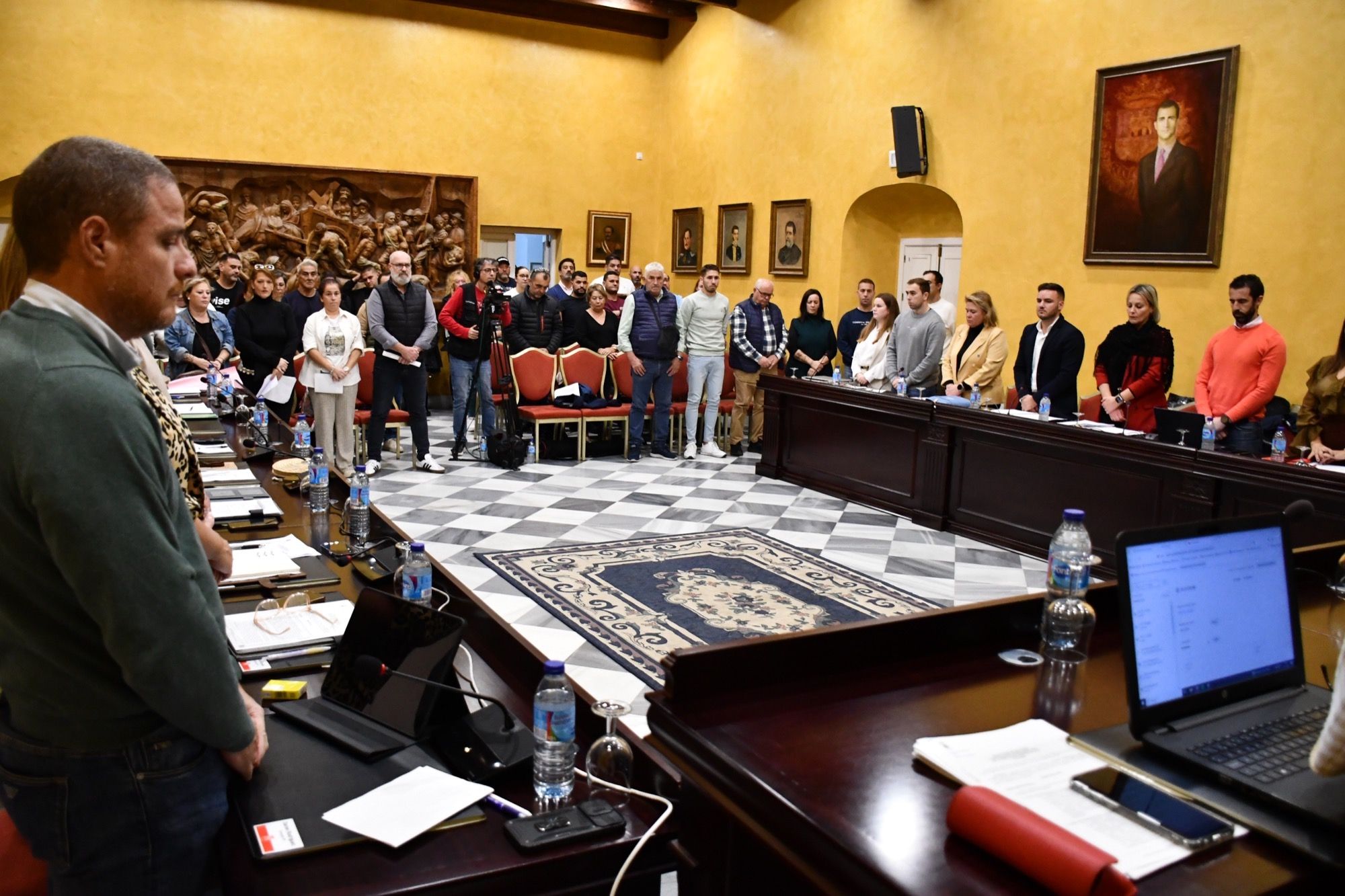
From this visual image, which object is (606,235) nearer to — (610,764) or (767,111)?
(767,111)

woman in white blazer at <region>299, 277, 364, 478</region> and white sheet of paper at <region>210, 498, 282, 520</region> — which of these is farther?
woman in white blazer at <region>299, 277, 364, 478</region>

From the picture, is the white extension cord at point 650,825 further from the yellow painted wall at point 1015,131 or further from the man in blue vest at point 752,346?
the man in blue vest at point 752,346

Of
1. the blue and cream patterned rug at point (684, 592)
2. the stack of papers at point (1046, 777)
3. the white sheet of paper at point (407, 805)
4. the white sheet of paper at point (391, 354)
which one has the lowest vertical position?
the blue and cream patterned rug at point (684, 592)

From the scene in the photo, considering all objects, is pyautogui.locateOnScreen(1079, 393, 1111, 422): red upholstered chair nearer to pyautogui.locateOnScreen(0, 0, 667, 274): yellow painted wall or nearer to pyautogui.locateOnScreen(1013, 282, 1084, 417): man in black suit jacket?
pyautogui.locateOnScreen(1013, 282, 1084, 417): man in black suit jacket

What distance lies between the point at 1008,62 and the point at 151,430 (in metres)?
8.60

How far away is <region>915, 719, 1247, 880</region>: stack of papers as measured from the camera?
1.28m

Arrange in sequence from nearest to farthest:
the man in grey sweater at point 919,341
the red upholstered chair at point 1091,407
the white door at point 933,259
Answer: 1. the red upholstered chair at point 1091,407
2. the man in grey sweater at point 919,341
3. the white door at point 933,259

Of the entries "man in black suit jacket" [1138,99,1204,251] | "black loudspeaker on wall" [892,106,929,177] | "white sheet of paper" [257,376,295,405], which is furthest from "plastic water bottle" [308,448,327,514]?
"black loudspeaker on wall" [892,106,929,177]

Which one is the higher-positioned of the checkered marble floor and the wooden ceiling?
the wooden ceiling

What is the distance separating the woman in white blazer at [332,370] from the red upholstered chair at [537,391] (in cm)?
157

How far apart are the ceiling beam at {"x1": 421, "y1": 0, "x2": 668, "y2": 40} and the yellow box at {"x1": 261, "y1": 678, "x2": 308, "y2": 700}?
1134 centimetres

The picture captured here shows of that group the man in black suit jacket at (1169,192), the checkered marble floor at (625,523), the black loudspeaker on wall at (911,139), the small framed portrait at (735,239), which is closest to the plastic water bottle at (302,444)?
the checkered marble floor at (625,523)

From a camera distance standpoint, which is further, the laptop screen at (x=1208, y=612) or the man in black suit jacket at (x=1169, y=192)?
the man in black suit jacket at (x=1169, y=192)

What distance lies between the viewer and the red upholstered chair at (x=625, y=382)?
9.31 metres
